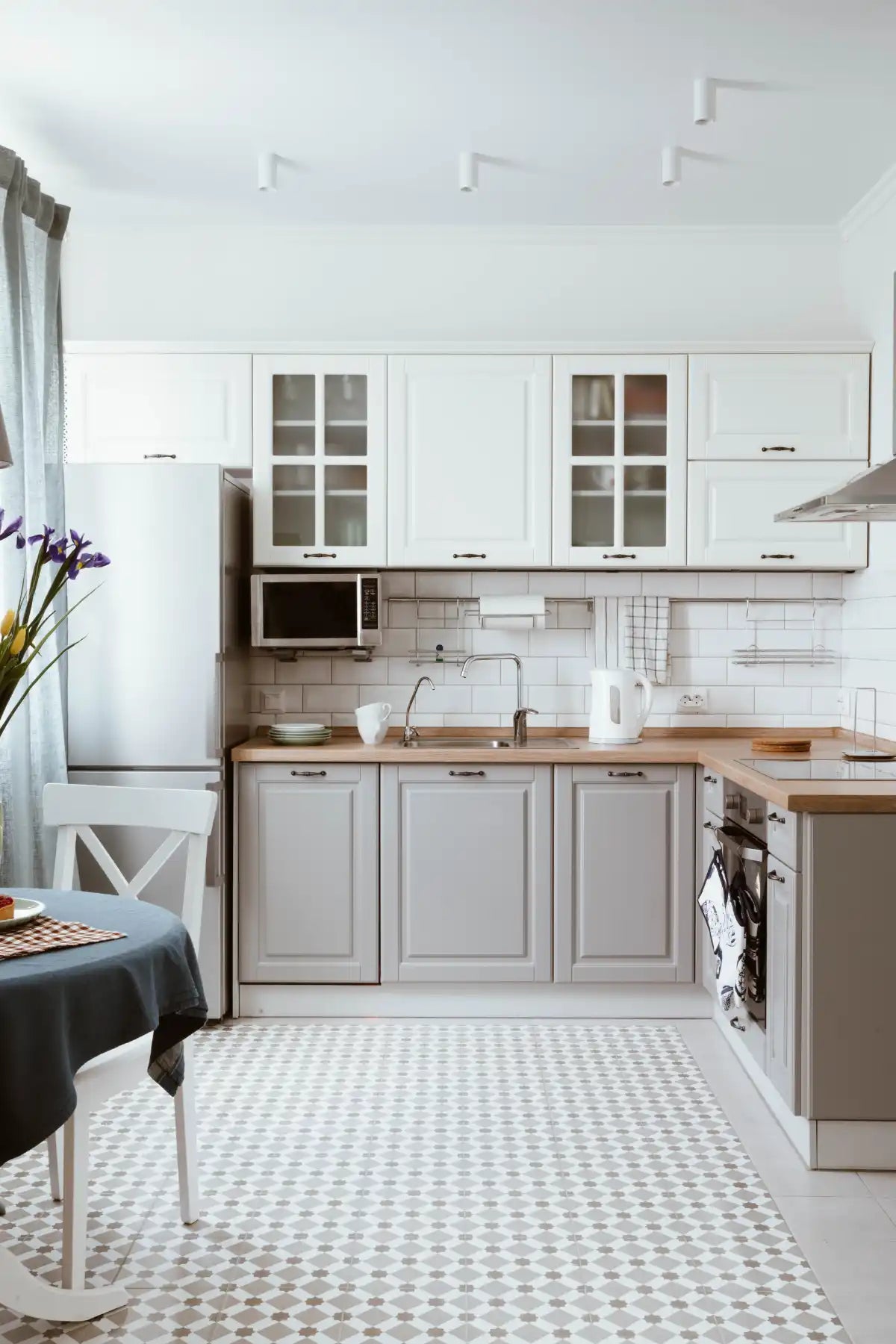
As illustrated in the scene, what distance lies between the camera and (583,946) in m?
3.80

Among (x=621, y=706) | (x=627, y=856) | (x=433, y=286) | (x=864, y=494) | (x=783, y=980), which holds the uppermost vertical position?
(x=433, y=286)

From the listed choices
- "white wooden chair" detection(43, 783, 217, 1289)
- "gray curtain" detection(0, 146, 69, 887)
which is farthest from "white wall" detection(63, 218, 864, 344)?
"white wooden chair" detection(43, 783, 217, 1289)

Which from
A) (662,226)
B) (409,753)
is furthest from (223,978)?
(662,226)

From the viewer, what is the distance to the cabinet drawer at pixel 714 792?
11.6 ft

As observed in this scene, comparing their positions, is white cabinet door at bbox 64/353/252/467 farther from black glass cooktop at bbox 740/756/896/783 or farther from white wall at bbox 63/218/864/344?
black glass cooktop at bbox 740/756/896/783

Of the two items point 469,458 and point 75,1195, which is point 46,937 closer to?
point 75,1195

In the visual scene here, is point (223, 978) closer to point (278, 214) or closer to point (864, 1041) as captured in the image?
point (864, 1041)

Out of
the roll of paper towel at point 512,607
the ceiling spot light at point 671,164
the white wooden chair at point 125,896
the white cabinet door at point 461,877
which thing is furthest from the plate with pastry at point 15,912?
the ceiling spot light at point 671,164

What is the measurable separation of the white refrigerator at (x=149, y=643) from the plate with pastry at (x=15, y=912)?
61.0 inches

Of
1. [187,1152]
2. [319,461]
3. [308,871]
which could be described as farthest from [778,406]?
[187,1152]

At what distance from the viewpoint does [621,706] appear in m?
3.99

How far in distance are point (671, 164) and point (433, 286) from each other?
3.54ft

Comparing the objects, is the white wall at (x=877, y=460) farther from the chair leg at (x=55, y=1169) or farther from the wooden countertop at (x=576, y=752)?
the chair leg at (x=55, y=1169)

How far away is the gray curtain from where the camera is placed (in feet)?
11.1
